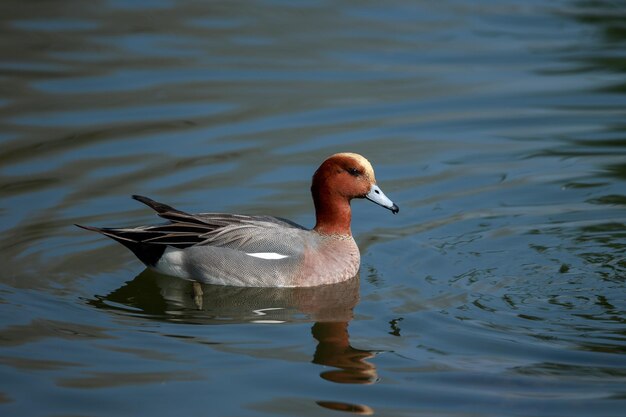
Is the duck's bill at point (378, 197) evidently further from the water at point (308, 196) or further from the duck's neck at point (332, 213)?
the water at point (308, 196)

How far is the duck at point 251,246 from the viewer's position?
27.2 ft

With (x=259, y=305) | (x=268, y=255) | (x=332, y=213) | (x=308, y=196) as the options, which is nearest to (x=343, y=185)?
(x=332, y=213)

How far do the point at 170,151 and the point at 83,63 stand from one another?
9.56 ft

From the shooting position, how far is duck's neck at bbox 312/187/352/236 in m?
8.59

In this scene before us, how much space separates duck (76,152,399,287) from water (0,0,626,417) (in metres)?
0.13

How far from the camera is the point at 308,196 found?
9797 mm

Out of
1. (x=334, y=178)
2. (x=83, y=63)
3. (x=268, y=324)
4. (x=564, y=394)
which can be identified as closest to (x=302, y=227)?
(x=334, y=178)

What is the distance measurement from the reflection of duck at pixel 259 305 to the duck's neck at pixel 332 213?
42 cm

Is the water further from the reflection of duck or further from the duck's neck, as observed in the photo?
the duck's neck

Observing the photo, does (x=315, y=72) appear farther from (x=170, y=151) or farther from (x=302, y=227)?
(x=302, y=227)

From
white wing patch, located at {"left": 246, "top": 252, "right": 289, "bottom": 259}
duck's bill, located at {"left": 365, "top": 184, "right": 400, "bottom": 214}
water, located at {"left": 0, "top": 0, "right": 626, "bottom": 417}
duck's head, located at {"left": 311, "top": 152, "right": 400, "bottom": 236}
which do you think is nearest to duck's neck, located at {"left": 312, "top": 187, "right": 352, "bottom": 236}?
duck's head, located at {"left": 311, "top": 152, "right": 400, "bottom": 236}

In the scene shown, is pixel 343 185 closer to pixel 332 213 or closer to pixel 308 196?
pixel 332 213

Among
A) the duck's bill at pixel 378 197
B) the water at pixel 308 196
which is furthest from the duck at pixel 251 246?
the water at pixel 308 196

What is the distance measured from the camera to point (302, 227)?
8.70 m
